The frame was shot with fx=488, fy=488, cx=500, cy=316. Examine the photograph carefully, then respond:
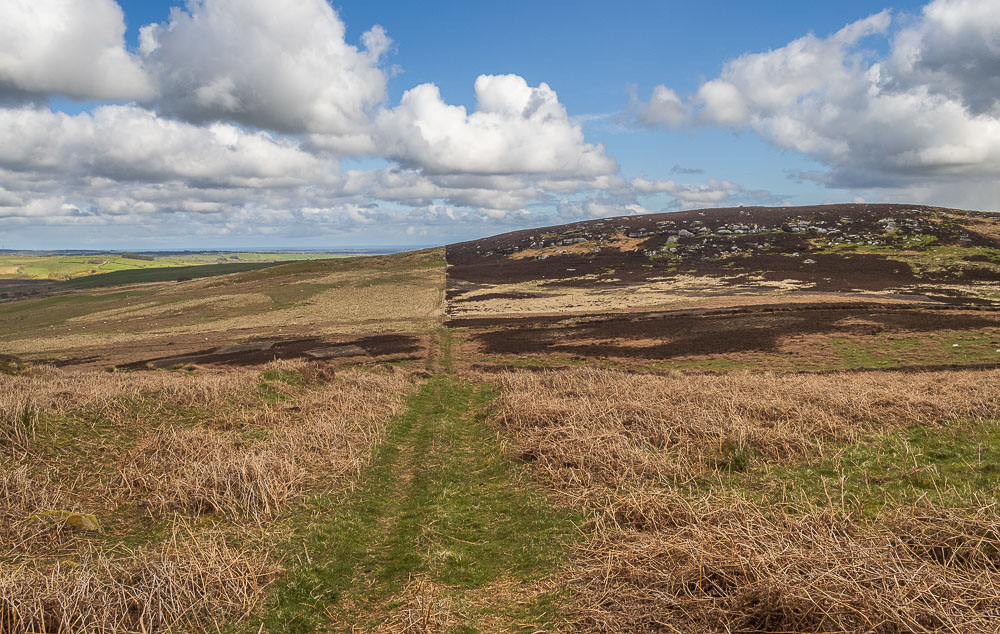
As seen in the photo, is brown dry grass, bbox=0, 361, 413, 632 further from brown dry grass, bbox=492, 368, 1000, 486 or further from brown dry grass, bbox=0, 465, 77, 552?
brown dry grass, bbox=492, 368, 1000, 486

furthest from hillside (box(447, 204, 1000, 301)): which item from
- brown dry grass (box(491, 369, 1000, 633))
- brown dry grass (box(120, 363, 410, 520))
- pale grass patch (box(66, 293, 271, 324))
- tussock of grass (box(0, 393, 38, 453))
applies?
tussock of grass (box(0, 393, 38, 453))

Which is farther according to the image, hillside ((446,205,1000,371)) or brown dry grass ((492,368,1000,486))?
hillside ((446,205,1000,371))

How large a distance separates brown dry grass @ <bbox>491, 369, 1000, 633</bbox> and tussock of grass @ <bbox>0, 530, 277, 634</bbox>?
5.56 meters

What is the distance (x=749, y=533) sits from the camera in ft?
24.0

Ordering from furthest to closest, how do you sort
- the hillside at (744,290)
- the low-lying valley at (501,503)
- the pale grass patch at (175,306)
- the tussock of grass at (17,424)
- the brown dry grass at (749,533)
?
the pale grass patch at (175,306), the hillside at (744,290), the tussock of grass at (17,424), the low-lying valley at (501,503), the brown dry grass at (749,533)

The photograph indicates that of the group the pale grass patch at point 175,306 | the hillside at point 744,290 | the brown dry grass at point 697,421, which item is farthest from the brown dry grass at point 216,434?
the pale grass patch at point 175,306

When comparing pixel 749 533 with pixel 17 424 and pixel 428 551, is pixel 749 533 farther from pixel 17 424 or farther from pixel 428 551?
pixel 17 424

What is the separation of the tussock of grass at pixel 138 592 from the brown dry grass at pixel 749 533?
556 centimetres

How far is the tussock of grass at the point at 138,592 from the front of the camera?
676 cm

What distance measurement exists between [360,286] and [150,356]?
196 ft

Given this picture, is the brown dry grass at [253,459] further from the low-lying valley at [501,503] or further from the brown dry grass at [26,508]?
the brown dry grass at [26,508]

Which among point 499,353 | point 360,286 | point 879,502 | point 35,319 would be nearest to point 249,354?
point 499,353

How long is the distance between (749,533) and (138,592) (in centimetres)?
925

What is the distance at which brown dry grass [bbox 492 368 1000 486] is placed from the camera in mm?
12727
